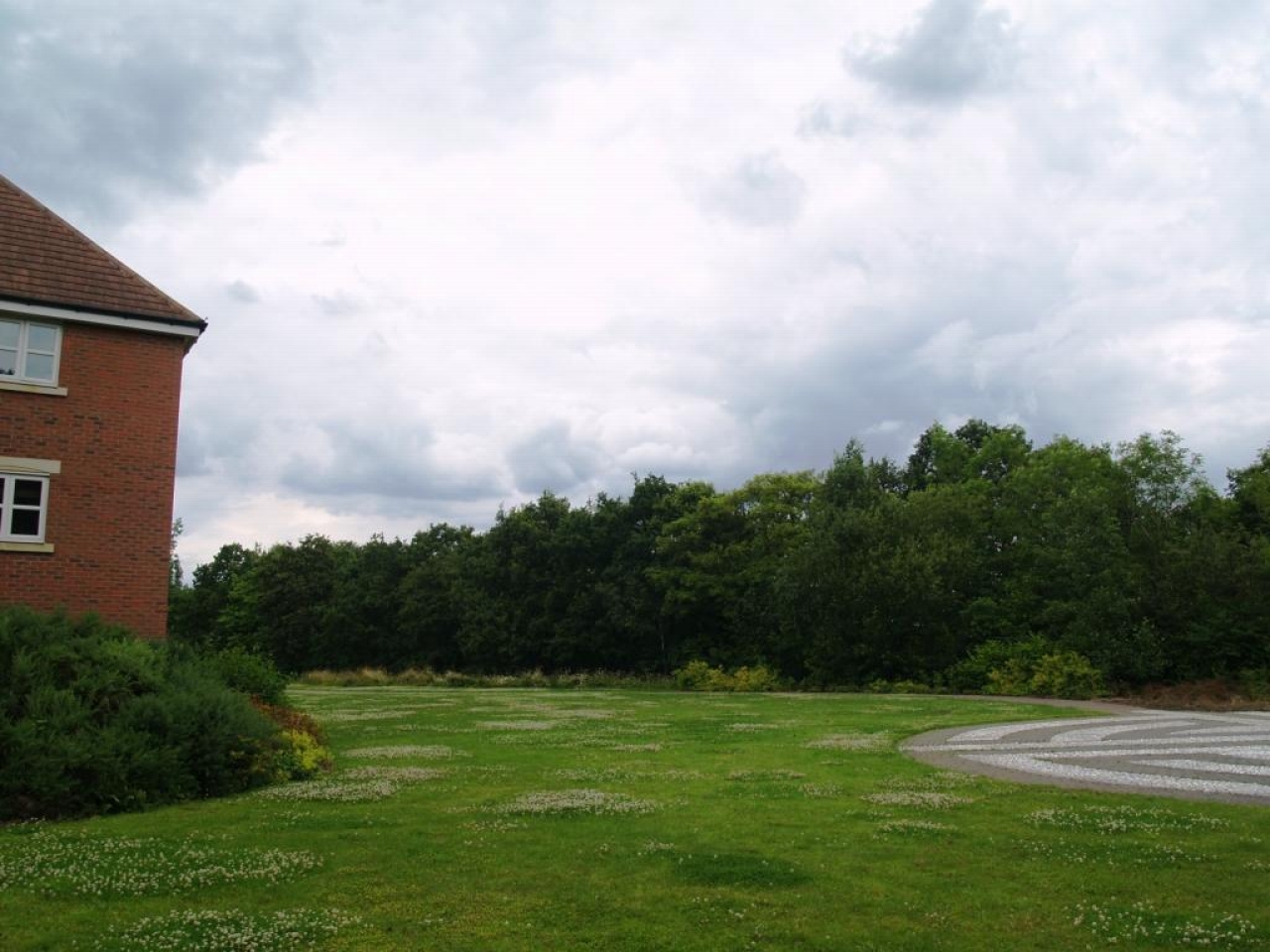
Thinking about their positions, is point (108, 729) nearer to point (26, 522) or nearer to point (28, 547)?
point (28, 547)

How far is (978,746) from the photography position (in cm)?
1916

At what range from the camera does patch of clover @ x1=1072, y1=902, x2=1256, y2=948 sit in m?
6.76

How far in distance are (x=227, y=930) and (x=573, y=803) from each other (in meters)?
5.68

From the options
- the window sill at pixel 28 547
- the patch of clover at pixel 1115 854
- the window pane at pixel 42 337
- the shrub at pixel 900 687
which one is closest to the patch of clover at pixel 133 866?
the patch of clover at pixel 1115 854

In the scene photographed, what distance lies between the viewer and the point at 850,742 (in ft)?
65.2

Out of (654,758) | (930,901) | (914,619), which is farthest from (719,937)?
(914,619)

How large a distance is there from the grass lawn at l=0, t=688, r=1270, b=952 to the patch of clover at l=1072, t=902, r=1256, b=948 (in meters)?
0.02

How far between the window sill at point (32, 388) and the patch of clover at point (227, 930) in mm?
17630

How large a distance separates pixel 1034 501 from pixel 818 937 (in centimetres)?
5230

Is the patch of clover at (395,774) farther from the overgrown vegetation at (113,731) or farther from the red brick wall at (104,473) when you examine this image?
the red brick wall at (104,473)

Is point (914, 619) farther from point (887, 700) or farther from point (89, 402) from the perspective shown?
point (89, 402)

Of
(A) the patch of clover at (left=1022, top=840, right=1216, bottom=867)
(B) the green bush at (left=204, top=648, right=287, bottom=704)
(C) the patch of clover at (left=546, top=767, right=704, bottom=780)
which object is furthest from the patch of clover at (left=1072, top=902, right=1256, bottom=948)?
(B) the green bush at (left=204, top=648, right=287, bottom=704)

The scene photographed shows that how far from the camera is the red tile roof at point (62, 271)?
21.7 m

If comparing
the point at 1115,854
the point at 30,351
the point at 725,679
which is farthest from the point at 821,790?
the point at 725,679
